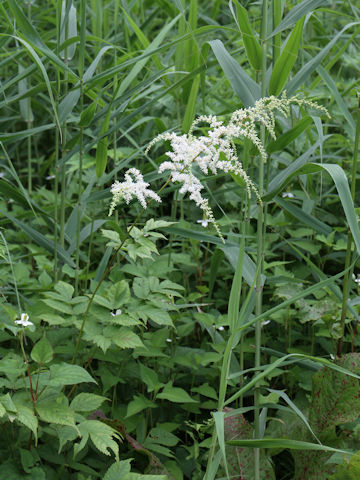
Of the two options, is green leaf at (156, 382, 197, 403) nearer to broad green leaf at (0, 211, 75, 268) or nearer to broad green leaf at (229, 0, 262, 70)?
broad green leaf at (0, 211, 75, 268)

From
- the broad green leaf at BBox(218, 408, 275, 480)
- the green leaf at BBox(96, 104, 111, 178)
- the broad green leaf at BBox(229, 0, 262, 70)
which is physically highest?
the broad green leaf at BBox(229, 0, 262, 70)

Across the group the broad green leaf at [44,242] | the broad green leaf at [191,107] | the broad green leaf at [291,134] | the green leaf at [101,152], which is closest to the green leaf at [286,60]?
the broad green leaf at [291,134]

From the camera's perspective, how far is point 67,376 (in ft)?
3.75

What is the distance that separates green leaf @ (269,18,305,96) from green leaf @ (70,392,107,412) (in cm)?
78

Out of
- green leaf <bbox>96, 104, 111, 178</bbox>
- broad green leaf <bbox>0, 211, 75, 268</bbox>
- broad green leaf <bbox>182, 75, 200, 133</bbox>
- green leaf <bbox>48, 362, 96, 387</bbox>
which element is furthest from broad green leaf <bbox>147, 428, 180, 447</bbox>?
broad green leaf <bbox>182, 75, 200, 133</bbox>

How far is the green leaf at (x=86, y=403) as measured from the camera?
1211mm

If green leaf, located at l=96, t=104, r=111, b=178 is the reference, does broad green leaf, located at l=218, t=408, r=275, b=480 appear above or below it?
below

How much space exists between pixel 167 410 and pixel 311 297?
658 mm

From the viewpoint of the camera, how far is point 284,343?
1769mm

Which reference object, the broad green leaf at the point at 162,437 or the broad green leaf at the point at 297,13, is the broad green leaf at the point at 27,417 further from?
the broad green leaf at the point at 297,13

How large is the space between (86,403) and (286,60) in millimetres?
855

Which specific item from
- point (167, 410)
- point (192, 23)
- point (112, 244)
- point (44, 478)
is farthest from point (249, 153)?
point (44, 478)

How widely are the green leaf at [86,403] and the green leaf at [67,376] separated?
0.09m

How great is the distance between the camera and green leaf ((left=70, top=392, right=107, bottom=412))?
1.21 metres
